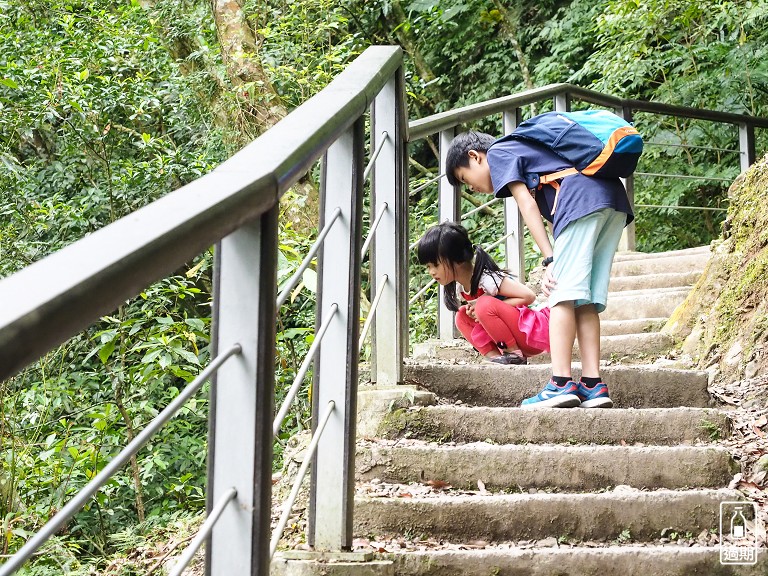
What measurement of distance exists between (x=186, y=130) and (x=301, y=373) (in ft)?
28.0

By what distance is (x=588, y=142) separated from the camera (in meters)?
3.28

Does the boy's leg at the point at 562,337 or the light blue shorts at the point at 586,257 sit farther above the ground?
the light blue shorts at the point at 586,257

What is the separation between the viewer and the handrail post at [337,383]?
7.09 feet

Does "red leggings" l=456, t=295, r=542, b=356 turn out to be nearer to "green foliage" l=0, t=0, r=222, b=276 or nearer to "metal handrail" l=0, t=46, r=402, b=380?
"metal handrail" l=0, t=46, r=402, b=380

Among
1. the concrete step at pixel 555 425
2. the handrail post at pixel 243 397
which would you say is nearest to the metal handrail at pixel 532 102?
the concrete step at pixel 555 425

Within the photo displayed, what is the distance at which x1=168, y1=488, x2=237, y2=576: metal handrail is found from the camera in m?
1.22

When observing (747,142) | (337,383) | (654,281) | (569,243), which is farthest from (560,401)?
(747,142)

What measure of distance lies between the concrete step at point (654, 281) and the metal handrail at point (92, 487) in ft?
15.3

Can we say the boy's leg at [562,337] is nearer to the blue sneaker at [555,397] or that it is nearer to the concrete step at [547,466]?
the blue sneaker at [555,397]

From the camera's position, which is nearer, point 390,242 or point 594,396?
point 390,242

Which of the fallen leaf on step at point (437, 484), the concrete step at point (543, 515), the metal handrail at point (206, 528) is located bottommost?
the concrete step at point (543, 515)

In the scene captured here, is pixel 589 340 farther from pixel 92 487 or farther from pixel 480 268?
pixel 92 487

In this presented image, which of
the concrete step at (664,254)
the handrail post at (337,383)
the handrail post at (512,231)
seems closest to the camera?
the handrail post at (337,383)

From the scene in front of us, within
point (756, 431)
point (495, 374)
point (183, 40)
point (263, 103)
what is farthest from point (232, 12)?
point (756, 431)
